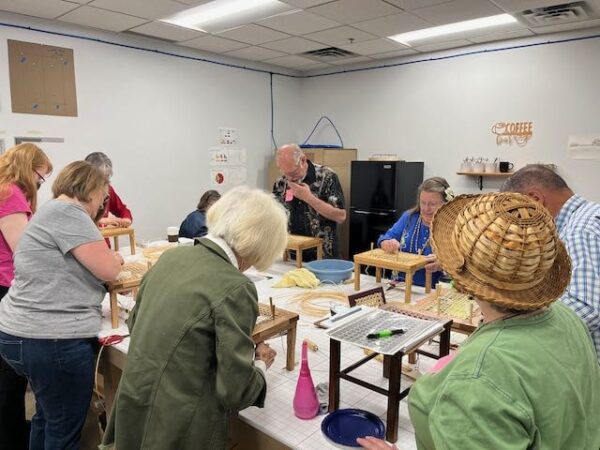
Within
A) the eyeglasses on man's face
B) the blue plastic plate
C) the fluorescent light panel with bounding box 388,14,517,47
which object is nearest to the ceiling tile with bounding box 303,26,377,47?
the fluorescent light panel with bounding box 388,14,517,47

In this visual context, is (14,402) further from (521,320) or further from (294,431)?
(521,320)

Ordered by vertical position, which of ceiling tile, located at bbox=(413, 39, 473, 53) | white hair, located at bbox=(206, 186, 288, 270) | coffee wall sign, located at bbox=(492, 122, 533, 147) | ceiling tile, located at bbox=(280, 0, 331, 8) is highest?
ceiling tile, located at bbox=(413, 39, 473, 53)

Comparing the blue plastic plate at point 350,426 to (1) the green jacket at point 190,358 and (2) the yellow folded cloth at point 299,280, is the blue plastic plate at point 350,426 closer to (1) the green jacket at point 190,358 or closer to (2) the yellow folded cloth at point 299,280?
(1) the green jacket at point 190,358

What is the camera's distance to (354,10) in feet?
11.5

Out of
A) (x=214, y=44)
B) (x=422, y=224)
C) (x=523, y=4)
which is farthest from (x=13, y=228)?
(x=523, y=4)

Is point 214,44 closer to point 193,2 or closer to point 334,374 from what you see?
point 193,2

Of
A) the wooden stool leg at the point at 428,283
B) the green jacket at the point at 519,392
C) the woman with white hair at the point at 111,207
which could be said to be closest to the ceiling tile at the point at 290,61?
the woman with white hair at the point at 111,207

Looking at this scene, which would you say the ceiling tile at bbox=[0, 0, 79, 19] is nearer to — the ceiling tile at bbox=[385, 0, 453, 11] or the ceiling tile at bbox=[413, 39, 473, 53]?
the ceiling tile at bbox=[385, 0, 453, 11]

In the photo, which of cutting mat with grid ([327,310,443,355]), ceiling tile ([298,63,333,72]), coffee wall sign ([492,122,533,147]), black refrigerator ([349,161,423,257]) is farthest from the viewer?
ceiling tile ([298,63,333,72])

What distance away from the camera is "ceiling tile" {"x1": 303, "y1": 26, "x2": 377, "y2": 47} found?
159 inches

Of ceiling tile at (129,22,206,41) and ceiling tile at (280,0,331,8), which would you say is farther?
ceiling tile at (129,22,206,41)

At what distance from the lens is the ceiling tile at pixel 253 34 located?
405 centimetres

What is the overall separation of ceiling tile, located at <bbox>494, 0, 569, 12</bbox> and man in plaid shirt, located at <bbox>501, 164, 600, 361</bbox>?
2.25 meters

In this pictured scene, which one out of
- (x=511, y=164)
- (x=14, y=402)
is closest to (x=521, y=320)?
(x=14, y=402)
